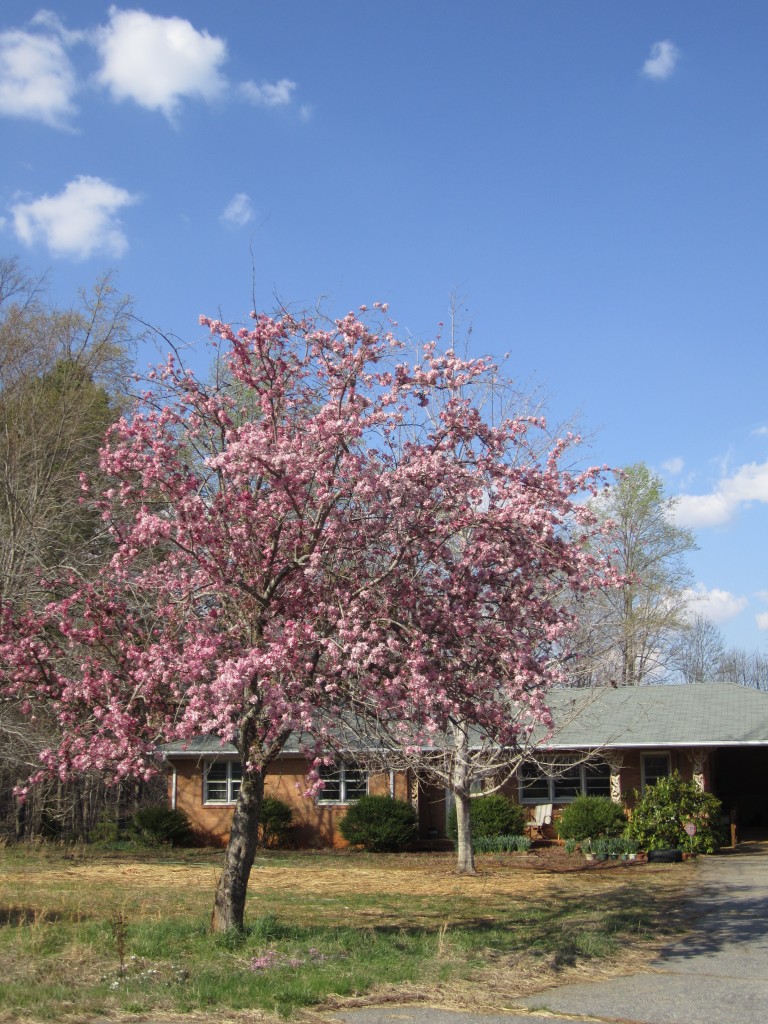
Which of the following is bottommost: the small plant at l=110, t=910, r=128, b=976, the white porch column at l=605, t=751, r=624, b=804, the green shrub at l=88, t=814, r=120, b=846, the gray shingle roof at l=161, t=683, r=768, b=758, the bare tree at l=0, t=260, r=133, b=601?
the green shrub at l=88, t=814, r=120, b=846

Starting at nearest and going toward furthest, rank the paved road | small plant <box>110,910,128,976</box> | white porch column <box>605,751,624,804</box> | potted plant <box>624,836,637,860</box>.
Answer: the paved road, small plant <box>110,910,128,976</box>, potted plant <box>624,836,637,860</box>, white porch column <box>605,751,624,804</box>

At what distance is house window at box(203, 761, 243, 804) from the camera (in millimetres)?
24844

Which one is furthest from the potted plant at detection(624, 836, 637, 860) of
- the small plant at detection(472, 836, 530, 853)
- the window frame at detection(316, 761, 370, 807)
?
the window frame at detection(316, 761, 370, 807)

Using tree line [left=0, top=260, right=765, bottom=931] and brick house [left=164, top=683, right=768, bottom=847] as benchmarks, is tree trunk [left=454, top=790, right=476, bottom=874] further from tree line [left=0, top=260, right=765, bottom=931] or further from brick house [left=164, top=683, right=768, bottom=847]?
tree line [left=0, top=260, right=765, bottom=931]

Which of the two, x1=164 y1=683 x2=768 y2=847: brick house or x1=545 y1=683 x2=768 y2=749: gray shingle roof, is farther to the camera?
x1=164 y1=683 x2=768 y2=847: brick house

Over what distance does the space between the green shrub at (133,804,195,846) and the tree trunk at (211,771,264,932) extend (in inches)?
561

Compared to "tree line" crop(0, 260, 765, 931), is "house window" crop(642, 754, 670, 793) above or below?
below

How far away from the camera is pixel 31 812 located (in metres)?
26.9

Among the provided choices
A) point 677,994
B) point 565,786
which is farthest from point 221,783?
point 677,994

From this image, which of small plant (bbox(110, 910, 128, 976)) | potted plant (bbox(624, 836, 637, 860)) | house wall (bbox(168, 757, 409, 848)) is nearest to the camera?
small plant (bbox(110, 910, 128, 976))

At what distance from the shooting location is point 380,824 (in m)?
22.7

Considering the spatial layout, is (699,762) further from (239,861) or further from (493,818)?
(239,861)

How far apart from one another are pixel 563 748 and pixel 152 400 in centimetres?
1549

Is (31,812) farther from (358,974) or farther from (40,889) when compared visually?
(358,974)
